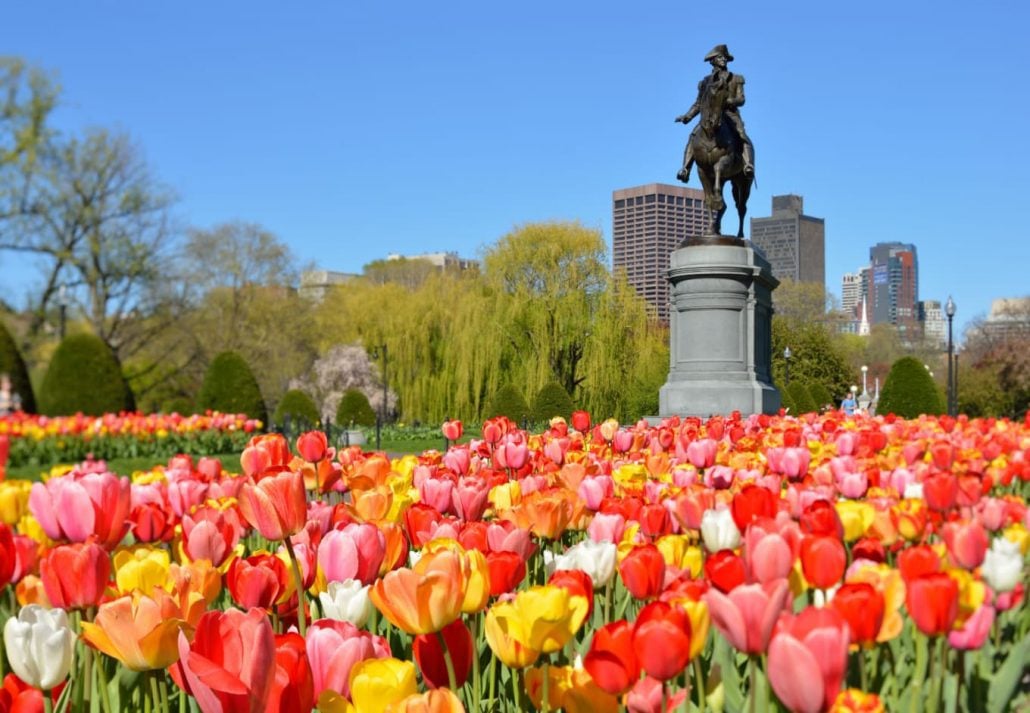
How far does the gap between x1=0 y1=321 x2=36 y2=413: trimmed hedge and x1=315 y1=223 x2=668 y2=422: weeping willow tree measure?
11455mm

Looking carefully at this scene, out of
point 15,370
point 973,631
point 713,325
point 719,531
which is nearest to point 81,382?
point 15,370

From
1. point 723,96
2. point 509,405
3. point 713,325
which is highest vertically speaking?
point 723,96

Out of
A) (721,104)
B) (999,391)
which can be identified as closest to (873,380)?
(999,391)

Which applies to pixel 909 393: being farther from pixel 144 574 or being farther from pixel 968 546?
pixel 144 574

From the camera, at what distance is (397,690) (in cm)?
133

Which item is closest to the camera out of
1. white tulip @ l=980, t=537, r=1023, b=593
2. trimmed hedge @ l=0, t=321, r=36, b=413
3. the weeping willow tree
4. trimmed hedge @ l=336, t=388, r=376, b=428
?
white tulip @ l=980, t=537, r=1023, b=593

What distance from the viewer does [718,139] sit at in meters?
16.0

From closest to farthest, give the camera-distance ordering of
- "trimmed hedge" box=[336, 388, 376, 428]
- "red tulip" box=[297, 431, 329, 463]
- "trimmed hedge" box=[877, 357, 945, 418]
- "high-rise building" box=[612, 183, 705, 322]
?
"red tulip" box=[297, 431, 329, 463] < "trimmed hedge" box=[877, 357, 945, 418] < "trimmed hedge" box=[336, 388, 376, 428] < "high-rise building" box=[612, 183, 705, 322]

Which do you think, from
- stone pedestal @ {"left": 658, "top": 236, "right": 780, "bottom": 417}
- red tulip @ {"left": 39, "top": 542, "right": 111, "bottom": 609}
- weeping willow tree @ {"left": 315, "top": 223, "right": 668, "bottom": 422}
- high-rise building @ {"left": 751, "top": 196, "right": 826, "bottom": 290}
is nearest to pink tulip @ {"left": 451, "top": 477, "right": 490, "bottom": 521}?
red tulip @ {"left": 39, "top": 542, "right": 111, "bottom": 609}

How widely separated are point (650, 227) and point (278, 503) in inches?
2212

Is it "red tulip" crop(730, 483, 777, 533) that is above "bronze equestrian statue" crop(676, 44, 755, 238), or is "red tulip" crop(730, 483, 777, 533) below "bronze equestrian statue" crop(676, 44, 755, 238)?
below

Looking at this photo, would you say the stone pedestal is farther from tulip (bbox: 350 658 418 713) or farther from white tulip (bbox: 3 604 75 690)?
tulip (bbox: 350 658 418 713)

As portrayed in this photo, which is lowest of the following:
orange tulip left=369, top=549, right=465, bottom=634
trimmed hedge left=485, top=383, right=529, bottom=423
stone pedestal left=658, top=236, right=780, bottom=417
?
orange tulip left=369, top=549, right=465, bottom=634

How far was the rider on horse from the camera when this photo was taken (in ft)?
51.0
